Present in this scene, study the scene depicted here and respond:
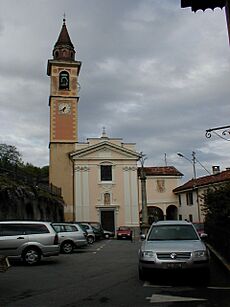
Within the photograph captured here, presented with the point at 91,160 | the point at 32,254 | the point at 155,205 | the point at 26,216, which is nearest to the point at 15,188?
the point at 26,216

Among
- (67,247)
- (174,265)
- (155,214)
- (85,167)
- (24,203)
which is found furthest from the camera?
(155,214)

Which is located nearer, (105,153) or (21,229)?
(21,229)

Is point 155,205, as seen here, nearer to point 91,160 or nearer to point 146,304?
point 91,160

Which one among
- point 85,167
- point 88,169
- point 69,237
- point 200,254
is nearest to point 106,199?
point 88,169

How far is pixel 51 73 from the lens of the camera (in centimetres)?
5272

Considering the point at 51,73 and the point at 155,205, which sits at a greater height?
the point at 51,73

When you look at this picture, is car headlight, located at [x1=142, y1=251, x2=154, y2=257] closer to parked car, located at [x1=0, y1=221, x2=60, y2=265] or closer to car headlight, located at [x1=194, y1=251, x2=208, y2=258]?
car headlight, located at [x1=194, y1=251, x2=208, y2=258]

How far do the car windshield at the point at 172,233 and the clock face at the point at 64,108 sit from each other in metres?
40.2

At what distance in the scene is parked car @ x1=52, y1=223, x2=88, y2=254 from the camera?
20906 mm

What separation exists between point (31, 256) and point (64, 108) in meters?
37.4

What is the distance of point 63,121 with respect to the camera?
167ft

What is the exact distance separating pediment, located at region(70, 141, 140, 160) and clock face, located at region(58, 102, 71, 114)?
5.15 m

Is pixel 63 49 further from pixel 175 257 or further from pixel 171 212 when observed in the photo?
pixel 175 257

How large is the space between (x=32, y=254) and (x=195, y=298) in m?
8.15
